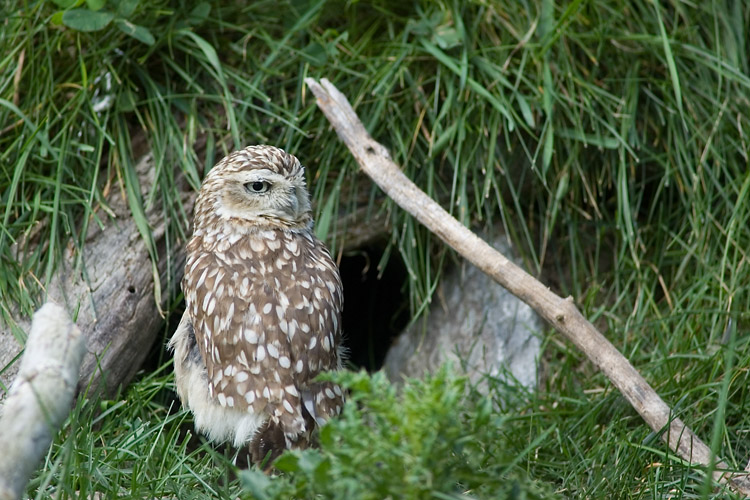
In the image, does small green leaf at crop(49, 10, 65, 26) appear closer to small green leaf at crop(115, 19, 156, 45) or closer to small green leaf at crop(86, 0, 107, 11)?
small green leaf at crop(86, 0, 107, 11)

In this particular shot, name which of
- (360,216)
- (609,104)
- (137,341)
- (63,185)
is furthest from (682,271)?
(63,185)

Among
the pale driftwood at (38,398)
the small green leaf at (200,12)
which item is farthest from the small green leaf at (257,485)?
the small green leaf at (200,12)

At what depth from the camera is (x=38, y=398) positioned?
168cm

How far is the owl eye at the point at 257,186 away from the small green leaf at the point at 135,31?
927 millimetres

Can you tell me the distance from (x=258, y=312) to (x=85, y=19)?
154cm

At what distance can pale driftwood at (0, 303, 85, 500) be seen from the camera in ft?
5.36

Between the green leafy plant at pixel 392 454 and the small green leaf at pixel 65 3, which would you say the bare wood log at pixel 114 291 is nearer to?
the small green leaf at pixel 65 3

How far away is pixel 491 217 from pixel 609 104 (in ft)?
2.52

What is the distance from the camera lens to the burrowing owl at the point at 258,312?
262 centimetres

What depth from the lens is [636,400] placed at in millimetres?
2740

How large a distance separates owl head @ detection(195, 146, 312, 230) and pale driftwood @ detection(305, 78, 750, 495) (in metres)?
0.39

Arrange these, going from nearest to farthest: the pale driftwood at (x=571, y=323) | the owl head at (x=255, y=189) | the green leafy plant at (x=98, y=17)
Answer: the pale driftwood at (x=571, y=323) → the owl head at (x=255, y=189) → the green leafy plant at (x=98, y=17)

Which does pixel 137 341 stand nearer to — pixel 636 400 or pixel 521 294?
pixel 521 294

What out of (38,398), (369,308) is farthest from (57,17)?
(369,308)
